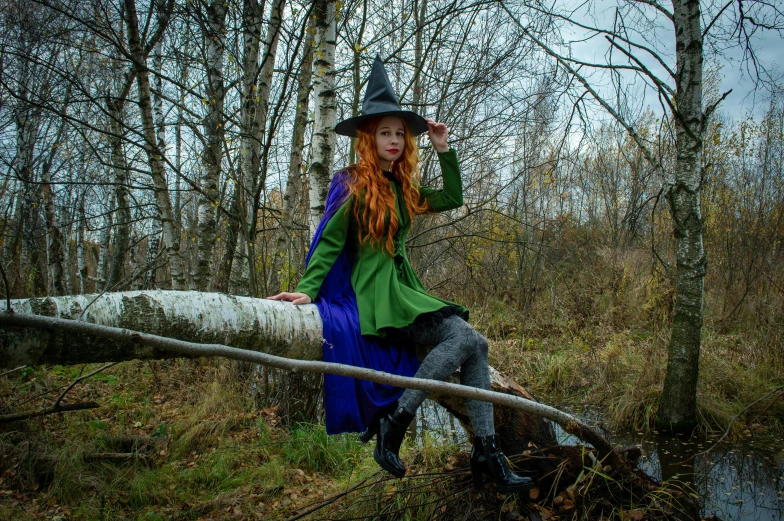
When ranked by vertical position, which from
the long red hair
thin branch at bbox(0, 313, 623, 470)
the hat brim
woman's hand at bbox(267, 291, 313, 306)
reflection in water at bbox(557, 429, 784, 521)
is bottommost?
reflection in water at bbox(557, 429, 784, 521)

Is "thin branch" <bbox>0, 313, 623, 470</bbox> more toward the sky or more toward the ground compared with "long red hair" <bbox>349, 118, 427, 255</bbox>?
more toward the ground

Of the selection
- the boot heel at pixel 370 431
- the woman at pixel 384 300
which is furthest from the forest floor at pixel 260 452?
the woman at pixel 384 300

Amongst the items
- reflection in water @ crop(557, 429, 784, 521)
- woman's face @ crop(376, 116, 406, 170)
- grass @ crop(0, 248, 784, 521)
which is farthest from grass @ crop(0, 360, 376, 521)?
woman's face @ crop(376, 116, 406, 170)

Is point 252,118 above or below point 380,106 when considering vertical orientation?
above

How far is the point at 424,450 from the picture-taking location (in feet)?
13.4

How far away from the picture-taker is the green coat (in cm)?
256

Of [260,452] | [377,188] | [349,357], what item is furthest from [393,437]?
[260,452]

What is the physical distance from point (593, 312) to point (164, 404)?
24.5ft

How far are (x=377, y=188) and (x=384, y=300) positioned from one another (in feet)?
2.23

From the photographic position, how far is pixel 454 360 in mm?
2521

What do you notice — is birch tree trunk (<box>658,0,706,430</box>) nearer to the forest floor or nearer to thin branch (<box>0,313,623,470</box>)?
the forest floor

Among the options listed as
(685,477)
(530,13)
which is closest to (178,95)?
(530,13)

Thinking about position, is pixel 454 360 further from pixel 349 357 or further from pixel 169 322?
pixel 169 322

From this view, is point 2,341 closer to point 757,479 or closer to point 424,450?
point 424,450
